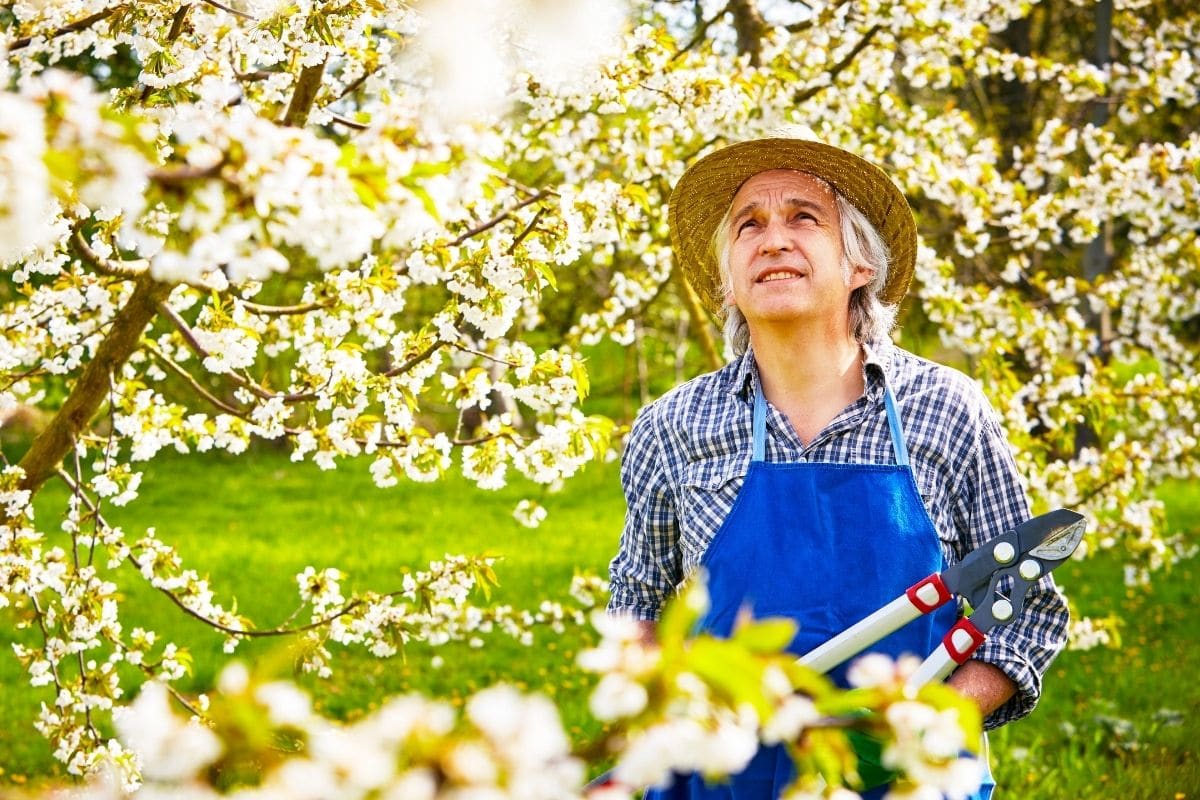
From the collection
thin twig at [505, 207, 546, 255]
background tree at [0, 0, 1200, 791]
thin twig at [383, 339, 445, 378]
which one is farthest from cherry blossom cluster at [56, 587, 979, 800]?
thin twig at [383, 339, 445, 378]

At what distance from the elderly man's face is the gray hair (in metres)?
0.02

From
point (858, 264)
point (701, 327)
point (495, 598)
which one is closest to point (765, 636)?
point (858, 264)

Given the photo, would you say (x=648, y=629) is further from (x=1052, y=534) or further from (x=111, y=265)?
(x=111, y=265)

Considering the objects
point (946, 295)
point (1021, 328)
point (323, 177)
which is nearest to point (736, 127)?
point (946, 295)

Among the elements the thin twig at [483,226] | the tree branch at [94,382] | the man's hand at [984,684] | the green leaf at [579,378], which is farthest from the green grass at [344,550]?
the man's hand at [984,684]

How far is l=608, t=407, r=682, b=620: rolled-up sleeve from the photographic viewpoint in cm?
251

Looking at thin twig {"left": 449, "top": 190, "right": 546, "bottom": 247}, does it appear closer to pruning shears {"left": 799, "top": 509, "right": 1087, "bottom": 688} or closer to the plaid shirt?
the plaid shirt

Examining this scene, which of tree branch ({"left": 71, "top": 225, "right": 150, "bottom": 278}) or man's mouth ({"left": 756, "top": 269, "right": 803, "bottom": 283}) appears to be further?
tree branch ({"left": 71, "top": 225, "right": 150, "bottom": 278})

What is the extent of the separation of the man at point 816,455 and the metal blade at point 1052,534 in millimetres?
207

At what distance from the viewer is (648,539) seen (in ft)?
8.27

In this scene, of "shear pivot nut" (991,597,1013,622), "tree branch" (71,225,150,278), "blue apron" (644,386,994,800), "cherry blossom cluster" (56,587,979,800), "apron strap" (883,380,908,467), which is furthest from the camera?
"tree branch" (71,225,150,278)

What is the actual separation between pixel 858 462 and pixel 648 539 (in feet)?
1.55

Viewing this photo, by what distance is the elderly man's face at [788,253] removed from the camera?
2.35 metres

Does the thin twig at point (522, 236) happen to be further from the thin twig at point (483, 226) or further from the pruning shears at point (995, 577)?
Answer: the pruning shears at point (995, 577)
